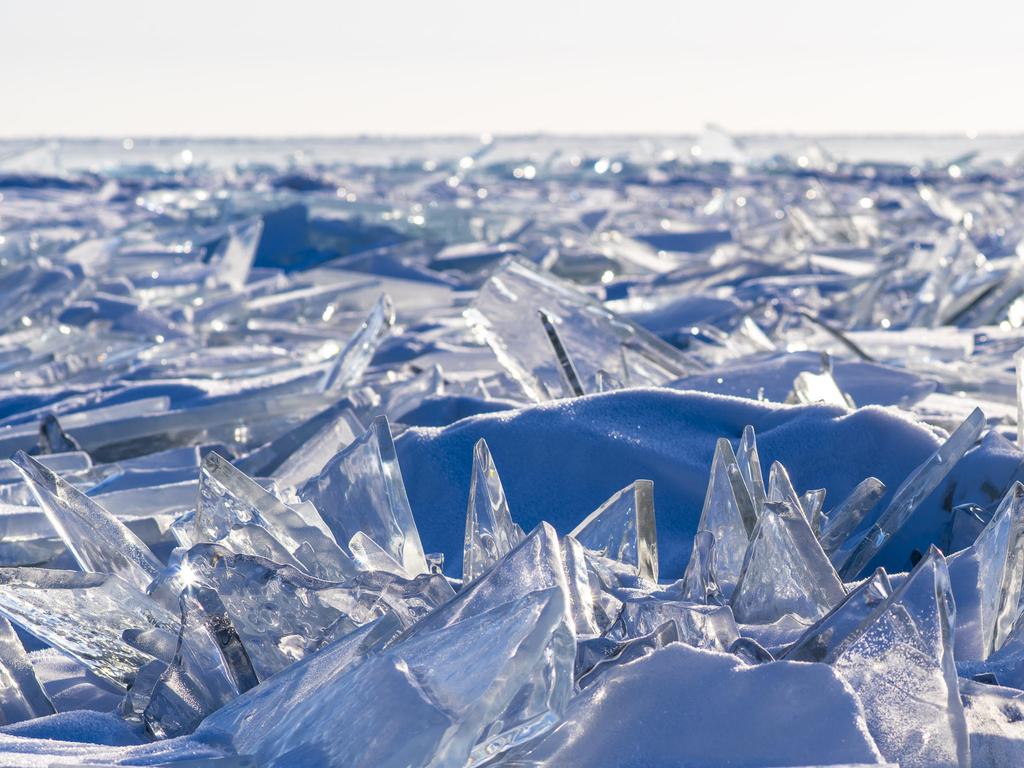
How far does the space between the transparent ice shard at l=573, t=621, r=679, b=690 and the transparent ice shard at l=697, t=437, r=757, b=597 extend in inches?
12.6

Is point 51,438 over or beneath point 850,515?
beneath

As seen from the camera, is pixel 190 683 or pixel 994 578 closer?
pixel 190 683

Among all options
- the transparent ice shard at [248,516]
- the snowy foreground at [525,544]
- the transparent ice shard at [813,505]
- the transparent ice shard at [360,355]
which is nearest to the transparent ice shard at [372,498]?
the snowy foreground at [525,544]

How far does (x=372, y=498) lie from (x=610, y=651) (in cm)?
52

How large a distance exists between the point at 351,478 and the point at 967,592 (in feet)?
2.39

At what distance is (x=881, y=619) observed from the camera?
1137 mm

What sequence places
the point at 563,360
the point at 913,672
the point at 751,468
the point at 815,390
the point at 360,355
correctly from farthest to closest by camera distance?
the point at 360,355, the point at 563,360, the point at 815,390, the point at 751,468, the point at 913,672

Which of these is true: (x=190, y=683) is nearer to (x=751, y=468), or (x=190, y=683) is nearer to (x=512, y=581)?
(x=512, y=581)

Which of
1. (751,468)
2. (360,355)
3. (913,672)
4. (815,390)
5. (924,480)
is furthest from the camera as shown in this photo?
(360,355)

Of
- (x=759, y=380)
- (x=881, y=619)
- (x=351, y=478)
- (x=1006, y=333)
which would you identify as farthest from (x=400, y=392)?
(x=1006, y=333)

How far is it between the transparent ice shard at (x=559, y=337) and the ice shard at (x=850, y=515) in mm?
954

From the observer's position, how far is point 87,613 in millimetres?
1330

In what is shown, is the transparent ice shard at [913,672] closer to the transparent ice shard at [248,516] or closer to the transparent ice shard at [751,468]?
the transparent ice shard at [751,468]

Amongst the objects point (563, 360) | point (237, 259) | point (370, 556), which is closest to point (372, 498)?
point (370, 556)
